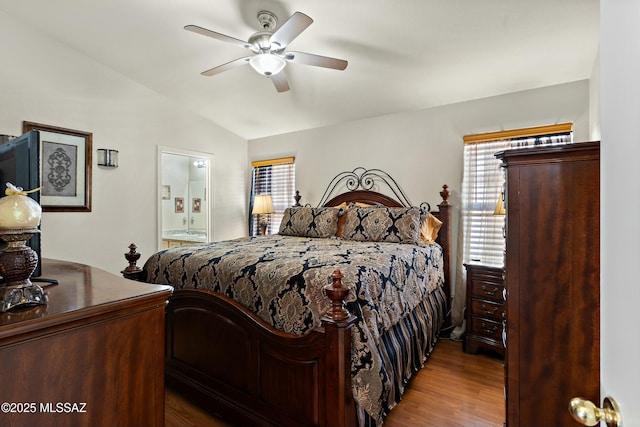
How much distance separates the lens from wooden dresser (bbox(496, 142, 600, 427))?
1229 mm

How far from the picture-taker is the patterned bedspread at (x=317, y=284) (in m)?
1.59

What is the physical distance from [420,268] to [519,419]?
1.30 metres

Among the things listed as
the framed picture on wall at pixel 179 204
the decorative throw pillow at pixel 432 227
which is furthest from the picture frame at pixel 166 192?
the decorative throw pillow at pixel 432 227

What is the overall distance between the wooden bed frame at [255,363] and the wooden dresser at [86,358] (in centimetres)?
76

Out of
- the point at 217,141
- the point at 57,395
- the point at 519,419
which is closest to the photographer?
the point at 57,395

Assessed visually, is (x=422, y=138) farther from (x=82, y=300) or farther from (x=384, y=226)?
(x=82, y=300)

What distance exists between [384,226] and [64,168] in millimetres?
3384

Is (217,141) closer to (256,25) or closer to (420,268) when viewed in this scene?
(256,25)

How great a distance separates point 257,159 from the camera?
17.1ft

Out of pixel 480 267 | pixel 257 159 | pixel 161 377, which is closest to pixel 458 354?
pixel 480 267

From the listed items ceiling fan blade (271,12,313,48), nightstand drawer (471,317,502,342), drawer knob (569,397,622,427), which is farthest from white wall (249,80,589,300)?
drawer knob (569,397,622,427)

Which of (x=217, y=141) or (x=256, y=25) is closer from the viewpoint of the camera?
(x=256, y=25)

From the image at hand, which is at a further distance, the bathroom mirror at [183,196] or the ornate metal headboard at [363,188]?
the bathroom mirror at [183,196]

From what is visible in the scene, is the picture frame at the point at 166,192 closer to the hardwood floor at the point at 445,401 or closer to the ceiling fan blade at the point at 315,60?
the hardwood floor at the point at 445,401
